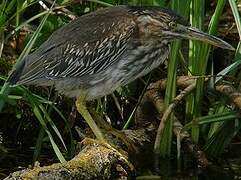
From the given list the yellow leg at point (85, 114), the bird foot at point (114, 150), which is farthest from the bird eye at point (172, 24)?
the bird foot at point (114, 150)

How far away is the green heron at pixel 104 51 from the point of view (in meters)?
3.71

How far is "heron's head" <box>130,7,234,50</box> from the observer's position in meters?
3.68

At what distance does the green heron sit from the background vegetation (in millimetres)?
159

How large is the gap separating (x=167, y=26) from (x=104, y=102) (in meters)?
0.79

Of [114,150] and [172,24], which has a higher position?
[172,24]

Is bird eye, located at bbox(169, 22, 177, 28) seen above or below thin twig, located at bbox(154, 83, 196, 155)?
above

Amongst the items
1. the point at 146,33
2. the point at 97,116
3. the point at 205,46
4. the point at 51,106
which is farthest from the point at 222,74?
the point at 51,106

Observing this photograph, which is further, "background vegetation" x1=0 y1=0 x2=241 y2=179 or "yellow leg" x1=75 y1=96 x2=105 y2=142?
"background vegetation" x1=0 y1=0 x2=241 y2=179

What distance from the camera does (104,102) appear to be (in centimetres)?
431

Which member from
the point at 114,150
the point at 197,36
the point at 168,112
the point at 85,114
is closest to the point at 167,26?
the point at 197,36

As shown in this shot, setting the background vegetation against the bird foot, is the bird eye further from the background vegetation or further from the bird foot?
the bird foot

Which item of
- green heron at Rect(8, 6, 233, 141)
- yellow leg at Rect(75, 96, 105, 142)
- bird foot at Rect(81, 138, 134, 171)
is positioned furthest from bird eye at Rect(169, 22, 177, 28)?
bird foot at Rect(81, 138, 134, 171)

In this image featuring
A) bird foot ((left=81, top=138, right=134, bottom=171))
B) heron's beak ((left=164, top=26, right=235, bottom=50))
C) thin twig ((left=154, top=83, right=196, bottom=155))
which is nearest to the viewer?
bird foot ((left=81, top=138, right=134, bottom=171))

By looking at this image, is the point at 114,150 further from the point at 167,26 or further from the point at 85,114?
the point at 167,26
